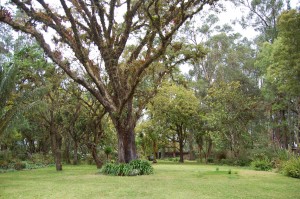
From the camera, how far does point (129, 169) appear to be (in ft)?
45.1

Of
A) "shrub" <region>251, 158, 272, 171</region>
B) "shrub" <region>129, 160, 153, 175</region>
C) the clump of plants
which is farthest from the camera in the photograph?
"shrub" <region>251, 158, 272, 171</region>

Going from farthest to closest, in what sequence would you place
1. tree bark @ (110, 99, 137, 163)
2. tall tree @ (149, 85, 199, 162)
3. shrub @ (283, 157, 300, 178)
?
tall tree @ (149, 85, 199, 162) → tree bark @ (110, 99, 137, 163) → shrub @ (283, 157, 300, 178)

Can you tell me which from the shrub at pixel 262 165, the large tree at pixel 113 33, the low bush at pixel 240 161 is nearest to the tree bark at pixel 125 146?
the large tree at pixel 113 33

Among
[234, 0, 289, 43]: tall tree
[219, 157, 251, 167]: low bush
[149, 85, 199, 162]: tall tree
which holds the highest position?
[234, 0, 289, 43]: tall tree

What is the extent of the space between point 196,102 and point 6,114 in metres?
17.4

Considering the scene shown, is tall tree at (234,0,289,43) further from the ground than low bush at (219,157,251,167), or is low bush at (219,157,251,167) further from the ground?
tall tree at (234,0,289,43)

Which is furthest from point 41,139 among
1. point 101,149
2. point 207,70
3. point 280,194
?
point 280,194

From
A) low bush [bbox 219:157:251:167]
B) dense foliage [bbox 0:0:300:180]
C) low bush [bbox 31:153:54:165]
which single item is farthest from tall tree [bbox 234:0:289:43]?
low bush [bbox 31:153:54:165]

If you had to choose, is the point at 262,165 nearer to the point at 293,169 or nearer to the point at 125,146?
the point at 293,169

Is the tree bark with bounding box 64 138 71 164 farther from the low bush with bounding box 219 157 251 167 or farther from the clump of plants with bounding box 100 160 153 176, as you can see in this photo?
the low bush with bounding box 219 157 251 167

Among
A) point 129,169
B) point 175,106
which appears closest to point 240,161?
point 175,106

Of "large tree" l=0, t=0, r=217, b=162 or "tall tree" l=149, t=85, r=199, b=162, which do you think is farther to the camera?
"tall tree" l=149, t=85, r=199, b=162

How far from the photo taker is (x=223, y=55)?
33500 millimetres

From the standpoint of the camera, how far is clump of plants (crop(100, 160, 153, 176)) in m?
13.7
